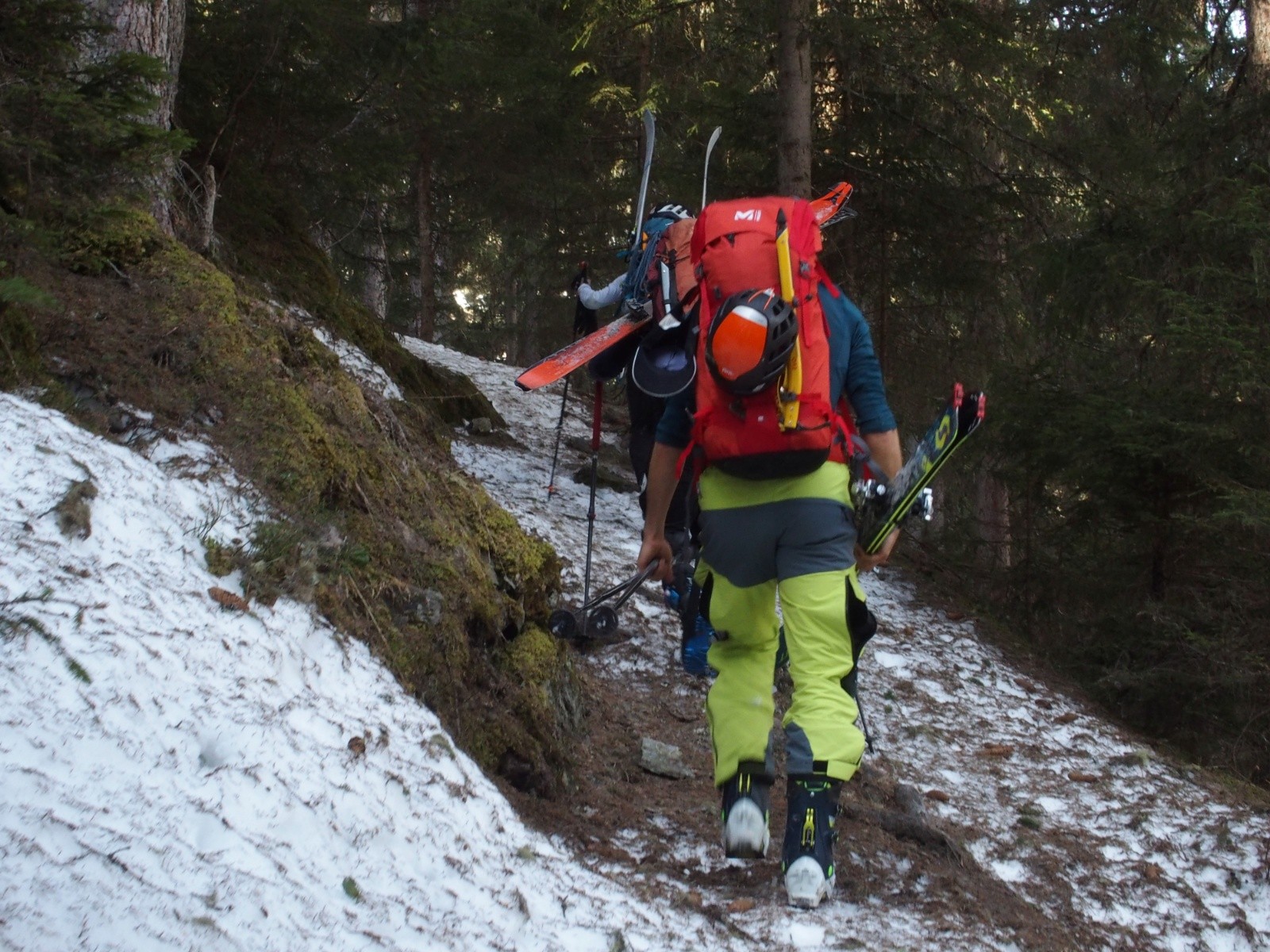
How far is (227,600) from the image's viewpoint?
345 cm

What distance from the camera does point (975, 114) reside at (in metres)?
10.7

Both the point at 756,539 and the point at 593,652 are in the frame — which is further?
the point at 593,652

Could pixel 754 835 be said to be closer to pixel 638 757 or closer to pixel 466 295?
pixel 638 757

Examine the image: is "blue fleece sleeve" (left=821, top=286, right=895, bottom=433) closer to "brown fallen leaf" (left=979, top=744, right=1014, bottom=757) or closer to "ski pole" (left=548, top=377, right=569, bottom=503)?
"brown fallen leaf" (left=979, top=744, right=1014, bottom=757)

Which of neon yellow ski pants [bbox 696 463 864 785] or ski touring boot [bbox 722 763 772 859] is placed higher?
neon yellow ski pants [bbox 696 463 864 785]

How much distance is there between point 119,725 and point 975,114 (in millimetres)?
10092

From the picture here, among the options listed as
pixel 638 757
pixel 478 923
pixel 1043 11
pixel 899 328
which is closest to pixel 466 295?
pixel 899 328

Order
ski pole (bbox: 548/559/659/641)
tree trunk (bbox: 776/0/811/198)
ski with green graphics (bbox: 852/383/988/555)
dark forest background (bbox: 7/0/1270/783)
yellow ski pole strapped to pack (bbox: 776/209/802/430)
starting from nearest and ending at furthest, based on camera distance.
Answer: ski with green graphics (bbox: 852/383/988/555)
yellow ski pole strapped to pack (bbox: 776/209/802/430)
ski pole (bbox: 548/559/659/641)
dark forest background (bbox: 7/0/1270/783)
tree trunk (bbox: 776/0/811/198)

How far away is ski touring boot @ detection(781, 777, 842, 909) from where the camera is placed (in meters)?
3.56

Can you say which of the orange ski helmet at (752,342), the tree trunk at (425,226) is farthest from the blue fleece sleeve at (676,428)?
the tree trunk at (425,226)

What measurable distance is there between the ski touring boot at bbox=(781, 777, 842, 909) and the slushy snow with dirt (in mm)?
104

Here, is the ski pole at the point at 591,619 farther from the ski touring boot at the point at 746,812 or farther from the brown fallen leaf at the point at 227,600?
the brown fallen leaf at the point at 227,600

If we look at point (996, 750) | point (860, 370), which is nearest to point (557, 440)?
point (996, 750)

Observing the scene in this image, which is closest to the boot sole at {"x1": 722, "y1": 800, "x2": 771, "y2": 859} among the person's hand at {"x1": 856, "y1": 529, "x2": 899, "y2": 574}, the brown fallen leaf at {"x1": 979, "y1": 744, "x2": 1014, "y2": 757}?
the person's hand at {"x1": 856, "y1": 529, "x2": 899, "y2": 574}
